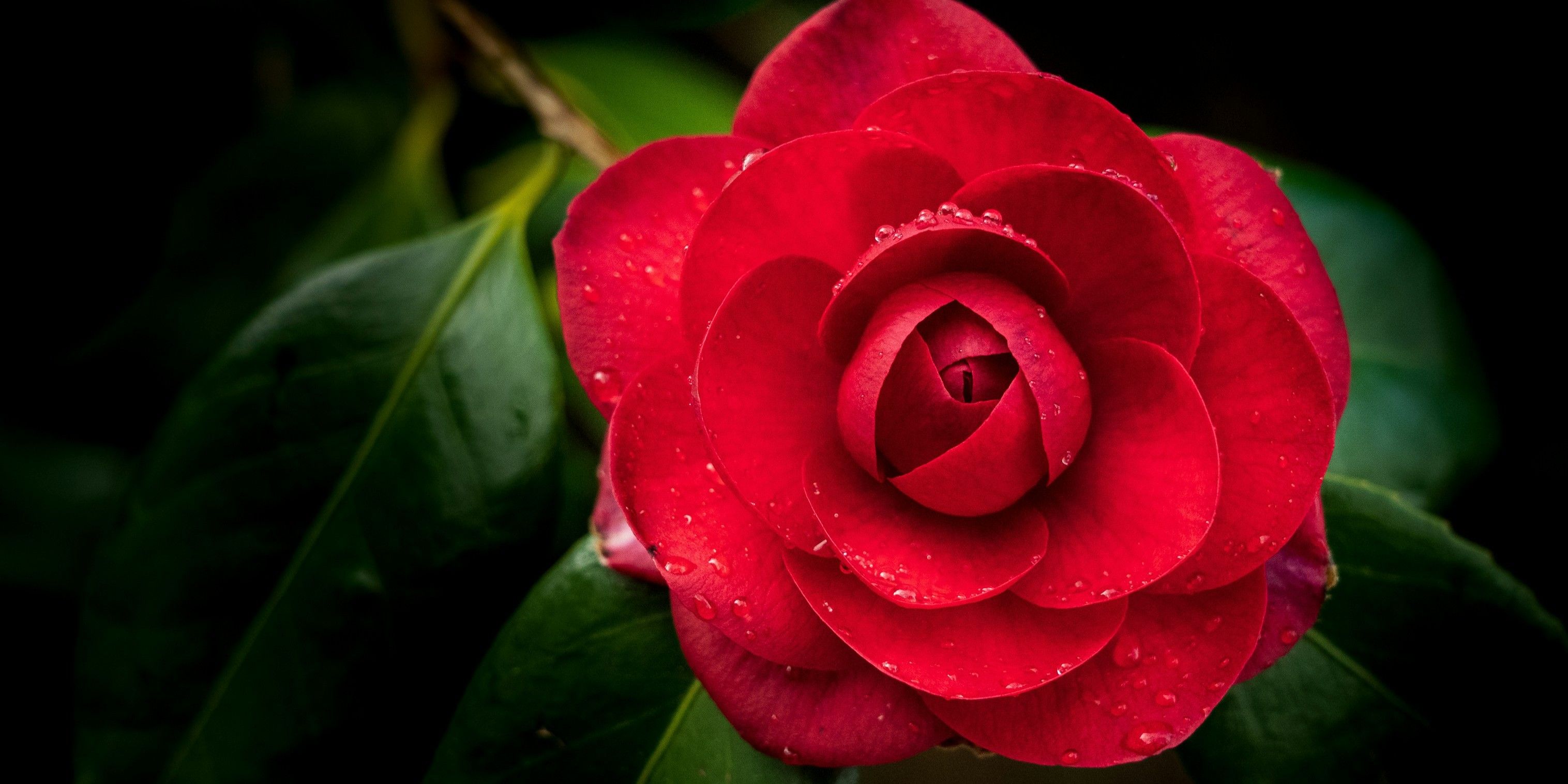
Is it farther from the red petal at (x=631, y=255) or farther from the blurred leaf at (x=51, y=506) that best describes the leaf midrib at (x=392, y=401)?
the blurred leaf at (x=51, y=506)

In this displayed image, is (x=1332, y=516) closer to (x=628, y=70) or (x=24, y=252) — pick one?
(x=628, y=70)

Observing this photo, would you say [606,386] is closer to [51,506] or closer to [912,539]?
[912,539]

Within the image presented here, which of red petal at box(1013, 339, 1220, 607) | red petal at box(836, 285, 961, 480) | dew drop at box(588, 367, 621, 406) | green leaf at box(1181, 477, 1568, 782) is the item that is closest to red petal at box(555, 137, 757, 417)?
dew drop at box(588, 367, 621, 406)

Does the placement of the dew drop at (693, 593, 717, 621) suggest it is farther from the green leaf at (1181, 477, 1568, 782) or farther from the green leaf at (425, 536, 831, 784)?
the green leaf at (1181, 477, 1568, 782)

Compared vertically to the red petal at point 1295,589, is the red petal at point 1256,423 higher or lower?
higher

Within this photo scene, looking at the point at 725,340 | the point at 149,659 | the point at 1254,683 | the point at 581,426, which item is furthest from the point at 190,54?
the point at 1254,683

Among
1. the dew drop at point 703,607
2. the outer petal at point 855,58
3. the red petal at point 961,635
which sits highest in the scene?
the outer petal at point 855,58

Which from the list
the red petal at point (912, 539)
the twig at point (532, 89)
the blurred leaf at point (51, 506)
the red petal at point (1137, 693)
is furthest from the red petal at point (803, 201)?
the blurred leaf at point (51, 506)

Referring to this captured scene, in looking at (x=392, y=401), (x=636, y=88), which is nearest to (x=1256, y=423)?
(x=392, y=401)
